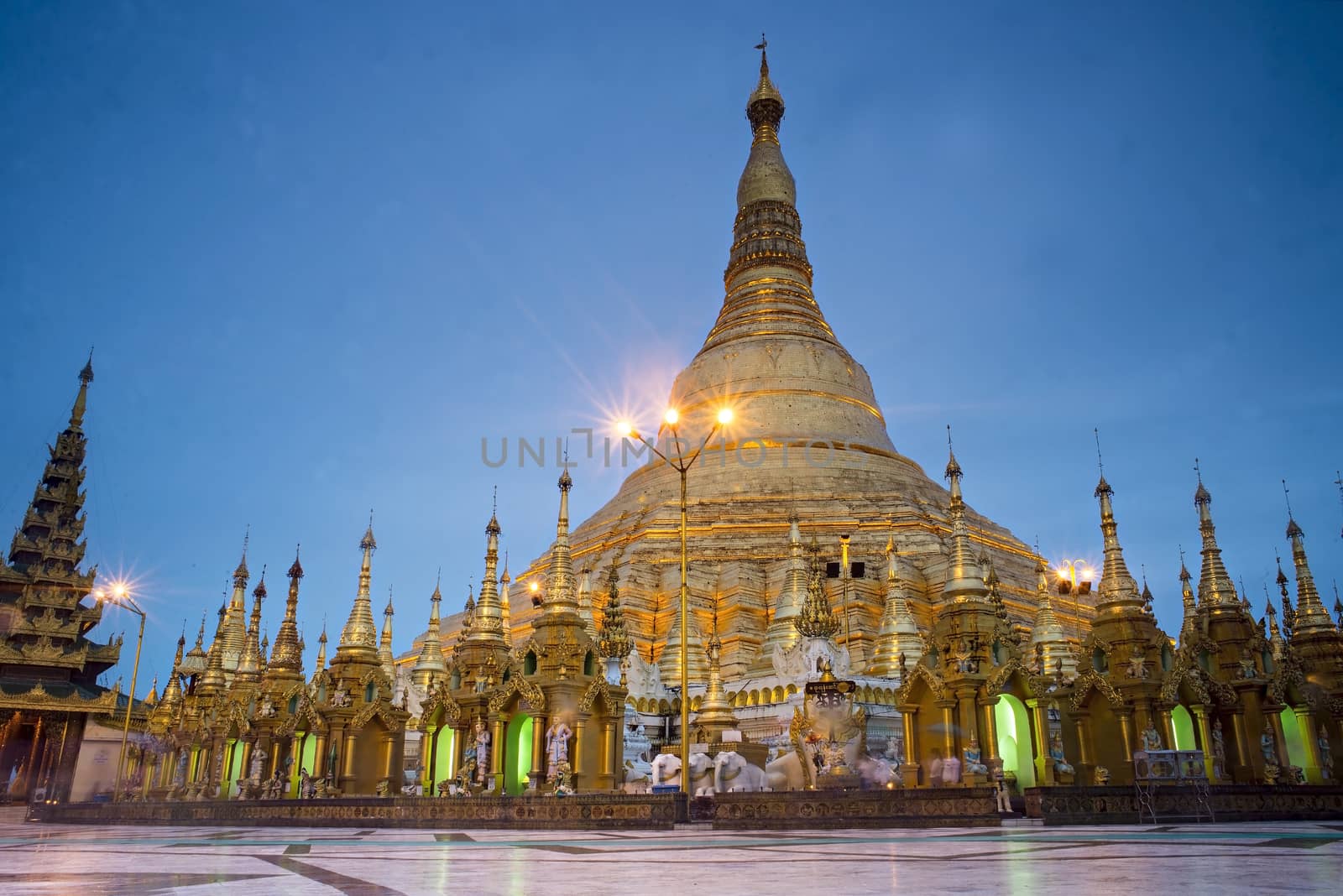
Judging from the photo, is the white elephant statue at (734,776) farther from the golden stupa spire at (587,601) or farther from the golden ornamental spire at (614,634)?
the golden stupa spire at (587,601)

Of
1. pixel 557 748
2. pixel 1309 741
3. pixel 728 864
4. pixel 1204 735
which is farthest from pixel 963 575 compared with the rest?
pixel 728 864

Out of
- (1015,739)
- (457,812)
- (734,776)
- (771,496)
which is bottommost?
(457,812)

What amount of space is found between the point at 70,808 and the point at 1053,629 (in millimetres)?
29684

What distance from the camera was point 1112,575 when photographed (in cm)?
2342

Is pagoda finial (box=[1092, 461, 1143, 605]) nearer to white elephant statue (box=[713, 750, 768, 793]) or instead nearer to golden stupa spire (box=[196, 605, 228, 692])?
white elephant statue (box=[713, 750, 768, 793])

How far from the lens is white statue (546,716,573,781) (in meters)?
22.3

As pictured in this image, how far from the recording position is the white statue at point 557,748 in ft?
73.2

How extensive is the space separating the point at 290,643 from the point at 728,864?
2919 cm

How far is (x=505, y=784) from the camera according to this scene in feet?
78.9

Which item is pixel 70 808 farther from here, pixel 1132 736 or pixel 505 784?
pixel 1132 736

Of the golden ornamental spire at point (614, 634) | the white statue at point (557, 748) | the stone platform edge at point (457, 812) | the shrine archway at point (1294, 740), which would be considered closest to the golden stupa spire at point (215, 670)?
the stone platform edge at point (457, 812)

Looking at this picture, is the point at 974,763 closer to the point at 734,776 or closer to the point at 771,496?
the point at 734,776

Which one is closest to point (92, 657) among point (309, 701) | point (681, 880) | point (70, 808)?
point (70, 808)

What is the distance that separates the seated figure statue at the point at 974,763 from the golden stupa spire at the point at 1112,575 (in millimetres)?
5508
